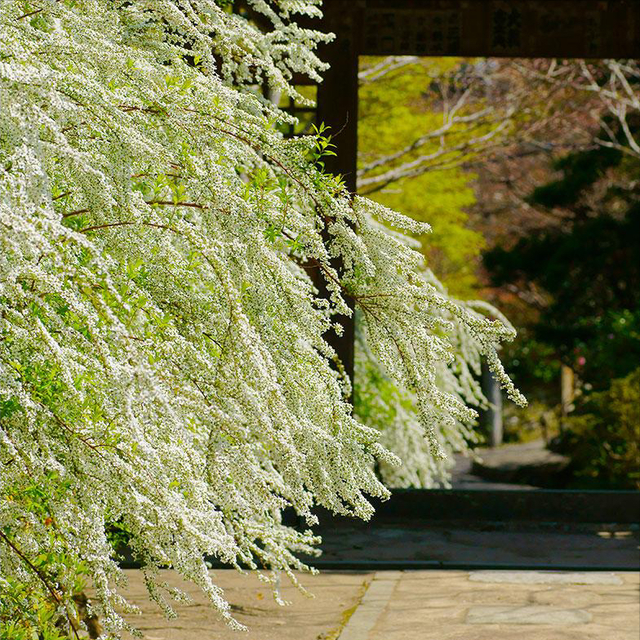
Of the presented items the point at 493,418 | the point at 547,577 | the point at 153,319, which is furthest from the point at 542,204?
the point at 153,319

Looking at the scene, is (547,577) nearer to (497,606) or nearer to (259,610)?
(497,606)

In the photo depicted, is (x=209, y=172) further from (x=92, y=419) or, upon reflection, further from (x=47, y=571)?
(x=47, y=571)

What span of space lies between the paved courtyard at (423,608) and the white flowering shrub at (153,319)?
80.5 inches

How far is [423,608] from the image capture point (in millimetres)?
6645

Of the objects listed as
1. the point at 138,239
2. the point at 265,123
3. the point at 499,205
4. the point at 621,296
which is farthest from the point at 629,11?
the point at 499,205

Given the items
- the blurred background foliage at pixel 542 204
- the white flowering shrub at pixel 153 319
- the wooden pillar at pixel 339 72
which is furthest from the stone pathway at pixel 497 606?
the blurred background foliage at pixel 542 204

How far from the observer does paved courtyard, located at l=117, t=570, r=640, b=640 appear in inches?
234

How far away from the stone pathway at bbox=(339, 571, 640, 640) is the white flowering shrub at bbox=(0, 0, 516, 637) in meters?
2.27

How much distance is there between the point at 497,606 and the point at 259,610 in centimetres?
144

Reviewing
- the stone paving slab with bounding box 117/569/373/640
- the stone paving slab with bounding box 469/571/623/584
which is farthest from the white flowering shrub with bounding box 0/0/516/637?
the stone paving slab with bounding box 469/571/623/584

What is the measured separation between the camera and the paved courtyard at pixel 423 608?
5.95m

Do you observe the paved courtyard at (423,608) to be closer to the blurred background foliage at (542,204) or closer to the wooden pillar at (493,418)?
the blurred background foliage at (542,204)

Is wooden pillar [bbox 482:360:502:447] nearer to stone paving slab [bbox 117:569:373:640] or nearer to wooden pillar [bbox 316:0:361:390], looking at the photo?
wooden pillar [bbox 316:0:361:390]

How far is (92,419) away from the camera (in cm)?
344
